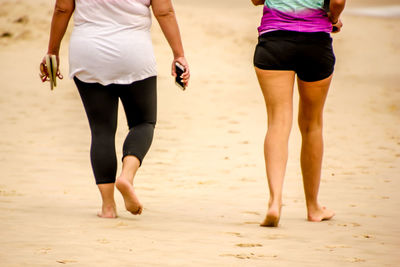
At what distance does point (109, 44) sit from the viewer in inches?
176

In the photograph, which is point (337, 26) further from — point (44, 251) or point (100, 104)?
point (44, 251)

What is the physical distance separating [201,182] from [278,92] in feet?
6.86

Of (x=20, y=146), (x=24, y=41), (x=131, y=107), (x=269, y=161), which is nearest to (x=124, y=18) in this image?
(x=131, y=107)

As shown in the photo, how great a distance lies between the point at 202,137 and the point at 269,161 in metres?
4.48

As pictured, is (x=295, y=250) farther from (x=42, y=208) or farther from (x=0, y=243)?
(x=42, y=208)

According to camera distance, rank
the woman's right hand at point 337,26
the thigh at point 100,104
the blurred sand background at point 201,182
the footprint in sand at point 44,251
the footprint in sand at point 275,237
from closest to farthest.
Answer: the footprint in sand at point 44,251 → the blurred sand background at point 201,182 → the footprint in sand at point 275,237 → the woman's right hand at point 337,26 → the thigh at point 100,104

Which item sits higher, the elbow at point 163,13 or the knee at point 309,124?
the elbow at point 163,13

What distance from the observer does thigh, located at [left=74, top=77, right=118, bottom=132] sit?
4.54 m

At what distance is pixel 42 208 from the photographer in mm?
4930

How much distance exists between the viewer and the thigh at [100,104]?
4.54m

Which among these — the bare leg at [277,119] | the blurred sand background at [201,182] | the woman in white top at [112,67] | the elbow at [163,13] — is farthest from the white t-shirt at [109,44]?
the blurred sand background at [201,182]

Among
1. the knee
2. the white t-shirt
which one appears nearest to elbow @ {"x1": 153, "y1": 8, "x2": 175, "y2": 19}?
the white t-shirt

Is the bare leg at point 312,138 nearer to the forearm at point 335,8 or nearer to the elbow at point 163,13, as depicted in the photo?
the forearm at point 335,8

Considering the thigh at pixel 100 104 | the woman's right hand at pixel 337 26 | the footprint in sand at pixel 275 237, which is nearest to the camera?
the footprint in sand at pixel 275 237
